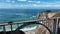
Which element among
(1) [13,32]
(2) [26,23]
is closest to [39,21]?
(2) [26,23]

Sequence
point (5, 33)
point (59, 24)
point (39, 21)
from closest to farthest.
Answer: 1. point (5, 33)
2. point (39, 21)
3. point (59, 24)

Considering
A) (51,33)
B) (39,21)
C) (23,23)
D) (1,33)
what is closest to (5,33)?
(1,33)

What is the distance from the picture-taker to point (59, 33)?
17.4 feet

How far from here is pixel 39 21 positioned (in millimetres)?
4973

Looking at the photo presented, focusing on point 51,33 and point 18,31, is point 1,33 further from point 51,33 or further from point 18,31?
point 51,33

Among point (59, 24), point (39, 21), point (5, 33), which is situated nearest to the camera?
point (5, 33)

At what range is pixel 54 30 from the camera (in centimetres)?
521

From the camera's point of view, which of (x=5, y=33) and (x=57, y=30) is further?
(x=57, y=30)

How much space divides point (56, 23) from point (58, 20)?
94 millimetres

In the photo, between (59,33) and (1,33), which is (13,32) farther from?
(59,33)

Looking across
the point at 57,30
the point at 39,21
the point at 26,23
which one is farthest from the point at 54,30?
the point at 26,23

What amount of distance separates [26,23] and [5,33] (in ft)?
1.85

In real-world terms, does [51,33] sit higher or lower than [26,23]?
lower

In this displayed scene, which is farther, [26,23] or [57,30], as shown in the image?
[57,30]
